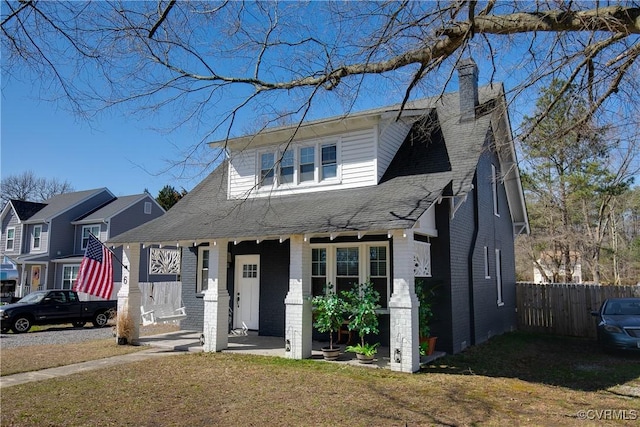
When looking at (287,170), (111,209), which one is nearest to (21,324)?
(287,170)

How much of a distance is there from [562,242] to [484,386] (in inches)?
905

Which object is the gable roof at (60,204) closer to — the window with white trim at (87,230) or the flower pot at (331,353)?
the window with white trim at (87,230)

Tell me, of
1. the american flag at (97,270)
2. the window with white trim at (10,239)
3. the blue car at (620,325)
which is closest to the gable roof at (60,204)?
the window with white trim at (10,239)

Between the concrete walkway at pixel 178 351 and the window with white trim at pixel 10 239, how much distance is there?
2520 cm

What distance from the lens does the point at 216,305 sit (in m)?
11.5

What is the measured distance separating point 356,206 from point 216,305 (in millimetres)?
4337

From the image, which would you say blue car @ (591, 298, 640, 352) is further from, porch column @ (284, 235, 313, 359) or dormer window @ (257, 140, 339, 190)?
dormer window @ (257, 140, 339, 190)

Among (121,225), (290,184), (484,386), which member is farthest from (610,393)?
(121,225)

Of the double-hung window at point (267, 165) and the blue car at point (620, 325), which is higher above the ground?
the double-hung window at point (267, 165)

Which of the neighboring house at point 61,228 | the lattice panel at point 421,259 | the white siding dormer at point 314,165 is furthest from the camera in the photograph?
the neighboring house at point 61,228

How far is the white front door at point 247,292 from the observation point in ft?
46.6

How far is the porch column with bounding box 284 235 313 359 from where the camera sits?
34.0 ft

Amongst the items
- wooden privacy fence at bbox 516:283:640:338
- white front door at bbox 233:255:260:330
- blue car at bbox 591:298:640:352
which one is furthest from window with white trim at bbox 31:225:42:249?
blue car at bbox 591:298:640:352

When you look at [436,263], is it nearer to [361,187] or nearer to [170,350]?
[361,187]
